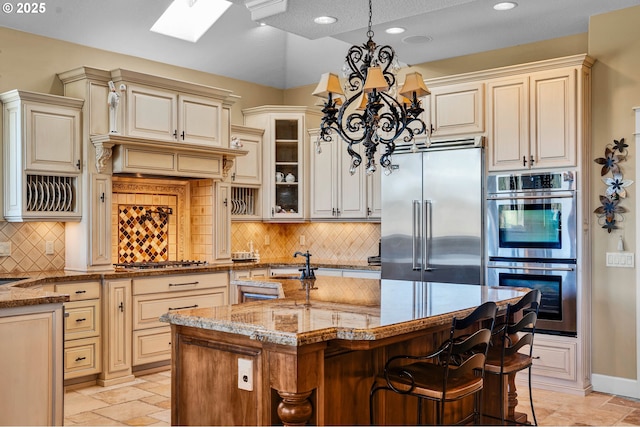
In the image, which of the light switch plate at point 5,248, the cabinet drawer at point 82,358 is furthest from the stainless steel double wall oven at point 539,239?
the light switch plate at point 5,248

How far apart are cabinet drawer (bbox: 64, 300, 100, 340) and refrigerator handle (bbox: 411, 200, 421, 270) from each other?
2.75 m

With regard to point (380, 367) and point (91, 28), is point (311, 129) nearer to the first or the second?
point (91, 28)

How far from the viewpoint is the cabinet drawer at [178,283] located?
537cm

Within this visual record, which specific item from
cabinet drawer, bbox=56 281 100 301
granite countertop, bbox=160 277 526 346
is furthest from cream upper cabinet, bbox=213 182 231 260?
granite countertop, bbox=160 277 526 346

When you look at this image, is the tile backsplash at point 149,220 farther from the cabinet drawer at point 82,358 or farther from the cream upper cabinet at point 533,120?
the cream upper cabinet at point 533,120

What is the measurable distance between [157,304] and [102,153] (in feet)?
4.52

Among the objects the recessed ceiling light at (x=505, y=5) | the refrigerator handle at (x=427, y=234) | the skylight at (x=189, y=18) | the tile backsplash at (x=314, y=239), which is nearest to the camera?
the recessed ceiling light at (x=505, y=5)

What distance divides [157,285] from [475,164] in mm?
2944

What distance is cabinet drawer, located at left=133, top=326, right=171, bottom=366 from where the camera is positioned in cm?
536

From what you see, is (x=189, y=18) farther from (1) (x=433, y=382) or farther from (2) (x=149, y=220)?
(1) (x=433, y=382)

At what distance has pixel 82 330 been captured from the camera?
5.00 meters

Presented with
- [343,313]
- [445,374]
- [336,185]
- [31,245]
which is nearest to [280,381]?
[343,313]

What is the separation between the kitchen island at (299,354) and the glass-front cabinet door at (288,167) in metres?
3.56

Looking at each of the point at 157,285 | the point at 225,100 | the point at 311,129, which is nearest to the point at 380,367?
the point at 157,285
